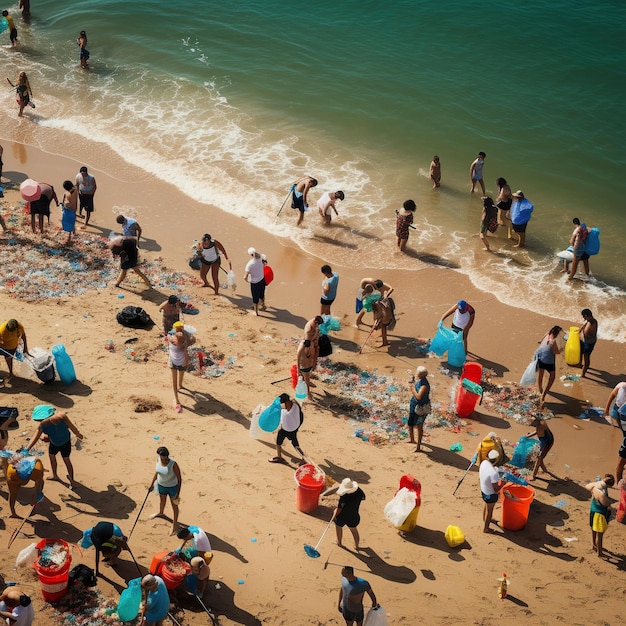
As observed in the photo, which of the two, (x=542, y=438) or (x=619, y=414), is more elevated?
(x=619, y=414)

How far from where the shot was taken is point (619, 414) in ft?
37.9

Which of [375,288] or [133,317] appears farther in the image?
[375,288]

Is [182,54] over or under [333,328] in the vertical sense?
over

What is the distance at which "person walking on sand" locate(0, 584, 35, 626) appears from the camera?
7.29m

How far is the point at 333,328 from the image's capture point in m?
14.0

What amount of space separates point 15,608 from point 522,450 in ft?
23.3

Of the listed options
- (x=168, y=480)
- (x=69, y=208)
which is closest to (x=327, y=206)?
(x=69, y=208)

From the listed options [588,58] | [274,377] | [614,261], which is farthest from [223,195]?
[588,58]

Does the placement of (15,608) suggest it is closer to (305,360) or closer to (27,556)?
(27,556)

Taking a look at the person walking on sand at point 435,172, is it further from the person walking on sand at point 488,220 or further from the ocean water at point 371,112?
the person walking on sand at point 488,220

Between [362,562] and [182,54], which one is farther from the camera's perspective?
[182,54]

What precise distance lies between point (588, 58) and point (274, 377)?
19932mm

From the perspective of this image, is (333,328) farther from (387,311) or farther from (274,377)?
(274,377)

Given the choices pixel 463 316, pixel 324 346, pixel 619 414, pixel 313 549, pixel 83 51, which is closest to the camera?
pixel 313 549
